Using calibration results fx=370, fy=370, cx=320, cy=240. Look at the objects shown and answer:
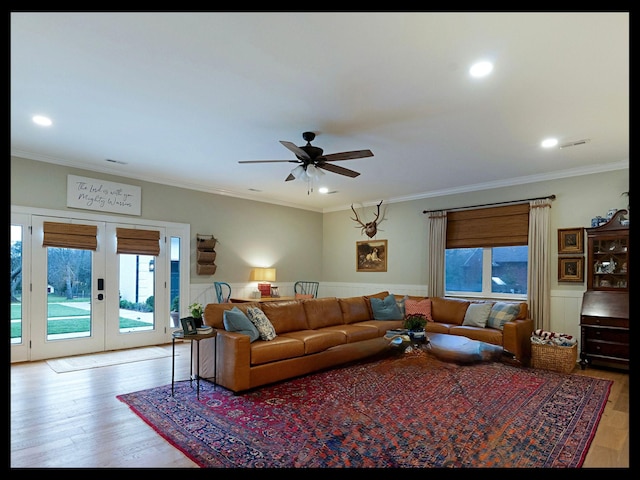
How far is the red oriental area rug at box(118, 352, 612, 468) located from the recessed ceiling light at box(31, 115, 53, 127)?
9.59 feet

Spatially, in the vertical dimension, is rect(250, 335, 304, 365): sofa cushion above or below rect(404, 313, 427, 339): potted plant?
below

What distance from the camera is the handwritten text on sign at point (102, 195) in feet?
17.7

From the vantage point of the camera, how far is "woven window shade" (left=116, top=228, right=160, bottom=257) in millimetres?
5777

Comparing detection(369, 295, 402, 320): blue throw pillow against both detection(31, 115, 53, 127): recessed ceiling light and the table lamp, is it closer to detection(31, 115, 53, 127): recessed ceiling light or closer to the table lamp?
the table lamp

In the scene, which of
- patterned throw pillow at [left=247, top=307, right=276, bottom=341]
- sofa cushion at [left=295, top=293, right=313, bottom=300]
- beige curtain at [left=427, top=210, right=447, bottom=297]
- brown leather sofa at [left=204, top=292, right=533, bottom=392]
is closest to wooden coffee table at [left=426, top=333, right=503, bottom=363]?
brown leather sofa at [left=204, top=292, right=533, bottom=392]

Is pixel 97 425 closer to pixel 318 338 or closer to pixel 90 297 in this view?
pixel 318 338

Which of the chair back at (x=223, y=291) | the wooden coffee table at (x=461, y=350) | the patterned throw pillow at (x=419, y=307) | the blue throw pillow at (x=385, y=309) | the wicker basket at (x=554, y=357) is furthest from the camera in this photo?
the chair back at (x=223, y=291)

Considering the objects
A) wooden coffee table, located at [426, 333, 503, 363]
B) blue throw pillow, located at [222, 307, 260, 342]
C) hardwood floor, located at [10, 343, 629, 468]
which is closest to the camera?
hardwood floor, located at [10, 343, 629, 468]

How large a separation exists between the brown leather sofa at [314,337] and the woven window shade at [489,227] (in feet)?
3.69

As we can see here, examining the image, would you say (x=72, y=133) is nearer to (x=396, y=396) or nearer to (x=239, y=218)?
(x=239, y=218)

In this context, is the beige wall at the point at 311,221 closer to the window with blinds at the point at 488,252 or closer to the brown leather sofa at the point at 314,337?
the window with blinds at the point at 488,252

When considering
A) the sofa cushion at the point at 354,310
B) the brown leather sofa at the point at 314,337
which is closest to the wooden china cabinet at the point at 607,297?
the brown leather sofa at the point at 314,337

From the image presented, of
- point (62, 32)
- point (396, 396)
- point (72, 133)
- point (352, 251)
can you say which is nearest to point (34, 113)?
point (72, 133)

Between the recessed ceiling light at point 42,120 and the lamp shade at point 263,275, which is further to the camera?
the lamp shade at point 263,275
